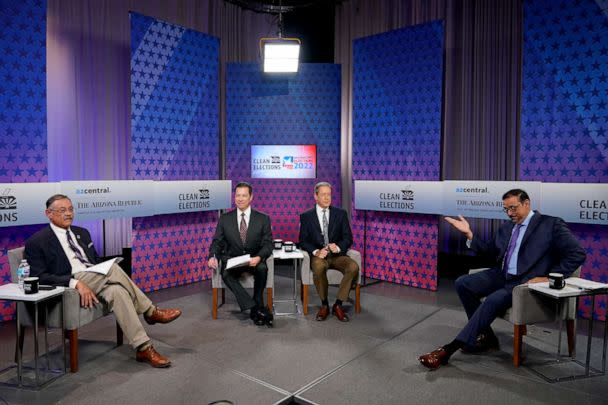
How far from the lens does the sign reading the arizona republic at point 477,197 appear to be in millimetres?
4996

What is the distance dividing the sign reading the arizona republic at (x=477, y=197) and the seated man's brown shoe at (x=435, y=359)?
2200mm

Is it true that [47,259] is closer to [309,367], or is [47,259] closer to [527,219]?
[309,367]

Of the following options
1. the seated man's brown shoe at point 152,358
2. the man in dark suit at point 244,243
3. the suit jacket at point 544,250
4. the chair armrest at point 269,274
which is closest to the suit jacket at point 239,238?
the man in dark suit at point 244,243

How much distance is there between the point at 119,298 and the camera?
3418 millimetres

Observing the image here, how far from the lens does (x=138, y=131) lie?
→ 535cm

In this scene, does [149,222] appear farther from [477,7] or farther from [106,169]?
[477,7]

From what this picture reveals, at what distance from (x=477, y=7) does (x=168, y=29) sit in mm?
4045

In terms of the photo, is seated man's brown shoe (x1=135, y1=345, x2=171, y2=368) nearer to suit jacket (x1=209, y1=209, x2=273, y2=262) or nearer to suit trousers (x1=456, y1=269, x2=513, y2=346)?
suit jacket (x1=209, y1=209, x2=273, y2=262)

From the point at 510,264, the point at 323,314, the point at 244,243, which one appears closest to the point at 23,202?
the point at 244,243

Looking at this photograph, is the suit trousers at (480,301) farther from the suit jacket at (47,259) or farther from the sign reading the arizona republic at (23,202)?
the sign reading the arizona republic at (23,202)

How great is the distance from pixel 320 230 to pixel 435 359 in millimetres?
2037

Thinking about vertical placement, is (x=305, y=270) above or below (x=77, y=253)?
below

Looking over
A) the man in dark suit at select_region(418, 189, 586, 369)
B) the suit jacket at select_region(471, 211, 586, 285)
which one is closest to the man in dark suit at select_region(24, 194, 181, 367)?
the man in dark suit at select_region(418, 189, 586, 369)

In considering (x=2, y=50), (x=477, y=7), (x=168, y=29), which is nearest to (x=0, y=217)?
(x=2, y=50)
